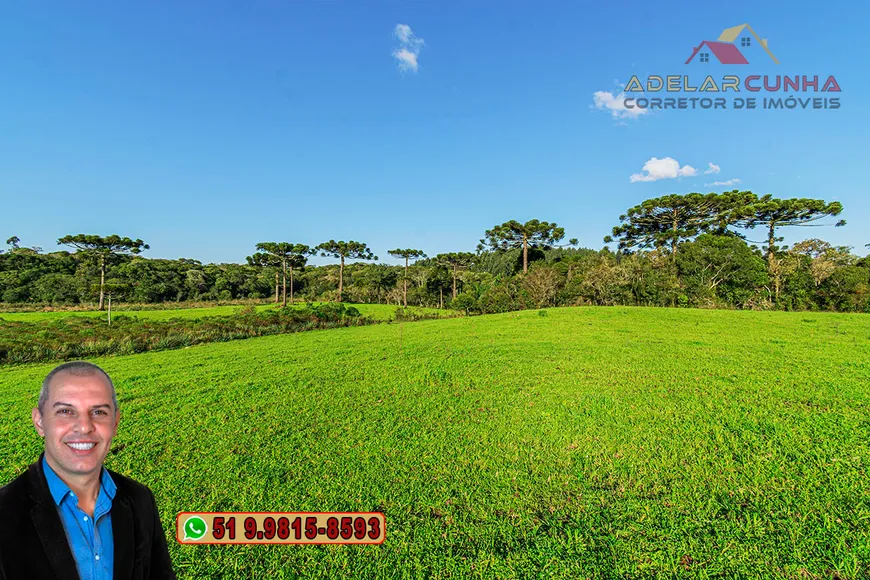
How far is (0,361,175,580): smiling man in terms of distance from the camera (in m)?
1.02

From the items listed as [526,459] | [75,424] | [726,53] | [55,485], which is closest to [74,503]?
[55,485]

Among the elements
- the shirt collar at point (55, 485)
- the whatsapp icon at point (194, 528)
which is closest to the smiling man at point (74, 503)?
the shirt collar at point (55, 485)

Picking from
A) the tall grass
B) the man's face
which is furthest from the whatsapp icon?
the tall grass

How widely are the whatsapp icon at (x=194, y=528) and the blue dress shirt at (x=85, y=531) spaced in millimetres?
1958

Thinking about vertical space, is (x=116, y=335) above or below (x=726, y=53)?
below

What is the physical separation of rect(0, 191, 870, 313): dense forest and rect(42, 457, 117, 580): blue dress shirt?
84.2ft

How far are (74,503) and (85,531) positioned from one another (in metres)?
0.10

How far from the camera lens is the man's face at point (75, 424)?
111 centimetres

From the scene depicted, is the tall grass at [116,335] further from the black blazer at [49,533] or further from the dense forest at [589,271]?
the black blazer at [49,533]

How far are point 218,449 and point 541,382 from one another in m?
5.21

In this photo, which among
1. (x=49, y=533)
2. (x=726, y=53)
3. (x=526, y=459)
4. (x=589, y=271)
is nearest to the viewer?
(x=49, y=533)

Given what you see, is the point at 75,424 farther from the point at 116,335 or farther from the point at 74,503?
the point at 116,335

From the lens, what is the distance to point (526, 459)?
12.3 feet

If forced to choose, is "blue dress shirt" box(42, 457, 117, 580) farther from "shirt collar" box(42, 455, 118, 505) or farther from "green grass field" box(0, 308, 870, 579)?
"green grass field" box(0, 308, 870, 579)
